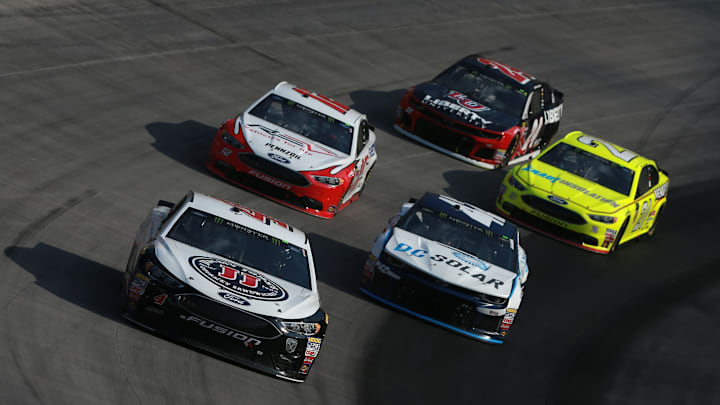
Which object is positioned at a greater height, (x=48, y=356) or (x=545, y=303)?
(x=48, y=356)

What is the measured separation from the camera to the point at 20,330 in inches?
435

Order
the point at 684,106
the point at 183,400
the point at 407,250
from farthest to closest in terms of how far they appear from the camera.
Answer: the point at 684,106 → the point at 407,250 → the point at 183,400

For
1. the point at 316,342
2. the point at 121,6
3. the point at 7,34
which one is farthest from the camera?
the point at 121,6

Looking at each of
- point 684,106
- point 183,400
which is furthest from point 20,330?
point 684,106

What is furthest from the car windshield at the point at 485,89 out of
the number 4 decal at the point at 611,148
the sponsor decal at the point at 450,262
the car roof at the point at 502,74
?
the sponsor decal at the point at 450,262

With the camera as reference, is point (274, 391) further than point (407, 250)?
No

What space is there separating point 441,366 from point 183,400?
352 cm

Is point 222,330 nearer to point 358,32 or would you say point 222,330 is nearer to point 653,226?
point 653,226

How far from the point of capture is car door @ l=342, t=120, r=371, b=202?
17.0 metres

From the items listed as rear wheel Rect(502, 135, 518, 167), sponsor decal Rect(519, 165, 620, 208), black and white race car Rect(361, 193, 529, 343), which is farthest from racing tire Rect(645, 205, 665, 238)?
black and white race car Rect(361, 193, 529, 343)

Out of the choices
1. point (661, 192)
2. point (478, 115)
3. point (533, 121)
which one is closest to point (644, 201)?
point (661, 192)

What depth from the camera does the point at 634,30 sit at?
3362 cm

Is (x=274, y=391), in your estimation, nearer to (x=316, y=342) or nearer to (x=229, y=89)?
(x=316, y=342)

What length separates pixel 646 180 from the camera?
1909 cm
